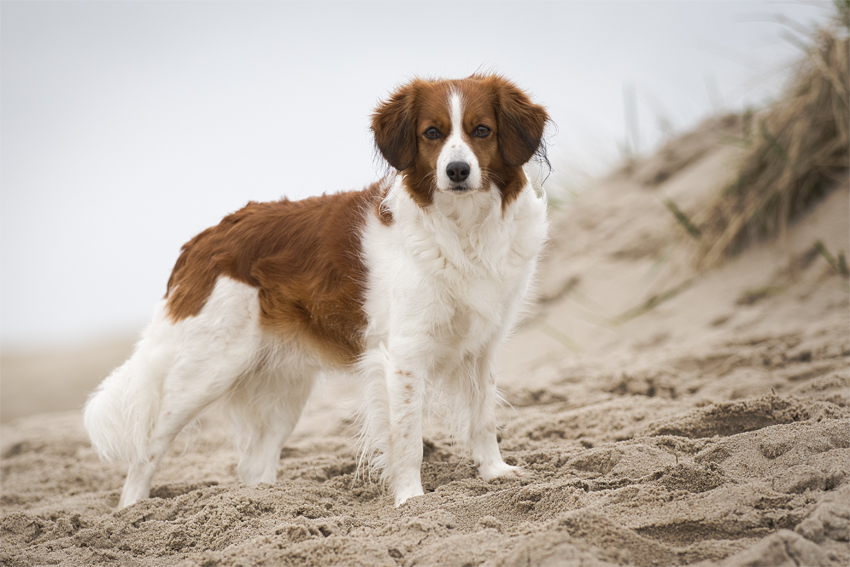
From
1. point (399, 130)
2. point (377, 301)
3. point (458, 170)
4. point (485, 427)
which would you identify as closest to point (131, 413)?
point (377, 301)

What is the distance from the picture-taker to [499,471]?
3148mm

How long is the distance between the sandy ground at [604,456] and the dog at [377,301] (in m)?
0.35

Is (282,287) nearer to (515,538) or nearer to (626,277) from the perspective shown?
(515,538)

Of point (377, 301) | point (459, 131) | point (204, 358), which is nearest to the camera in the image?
point (459, 131)

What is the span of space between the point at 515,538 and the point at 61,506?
2557 millimetres

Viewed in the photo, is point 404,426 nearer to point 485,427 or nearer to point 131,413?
point 485,427

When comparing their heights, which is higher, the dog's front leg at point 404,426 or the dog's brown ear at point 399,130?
the dog's brown ear at point 399,130

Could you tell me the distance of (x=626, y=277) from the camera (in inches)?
264

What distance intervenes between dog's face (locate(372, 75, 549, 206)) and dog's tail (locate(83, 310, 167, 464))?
1794 millimetres

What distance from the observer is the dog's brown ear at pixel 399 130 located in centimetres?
302

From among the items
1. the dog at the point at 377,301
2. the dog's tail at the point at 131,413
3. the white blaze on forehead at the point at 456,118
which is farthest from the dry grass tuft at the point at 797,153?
the dog's tail at the point at 131,413

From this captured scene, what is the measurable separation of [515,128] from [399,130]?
0.55 m

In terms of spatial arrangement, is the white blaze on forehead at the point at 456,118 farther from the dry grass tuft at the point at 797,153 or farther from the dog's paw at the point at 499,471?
the dry grass tuft at the point at 797,153

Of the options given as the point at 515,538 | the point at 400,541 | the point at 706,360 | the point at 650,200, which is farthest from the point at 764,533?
the point at 650,200
